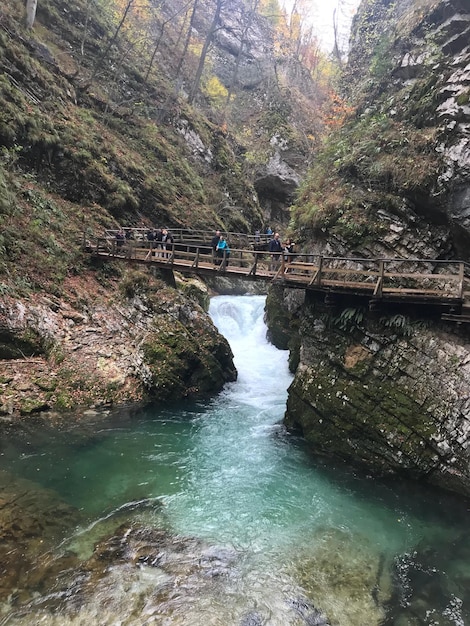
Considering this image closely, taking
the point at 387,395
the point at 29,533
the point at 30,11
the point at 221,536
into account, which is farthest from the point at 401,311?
the point at 30,11

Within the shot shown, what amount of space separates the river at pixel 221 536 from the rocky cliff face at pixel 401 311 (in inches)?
44.0

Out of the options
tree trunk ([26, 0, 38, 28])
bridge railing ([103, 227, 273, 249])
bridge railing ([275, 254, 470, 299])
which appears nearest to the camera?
bridge railing ([275, 254, 470, 299])

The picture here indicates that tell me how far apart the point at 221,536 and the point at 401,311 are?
799 centimetres

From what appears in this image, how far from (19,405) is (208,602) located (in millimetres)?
7811

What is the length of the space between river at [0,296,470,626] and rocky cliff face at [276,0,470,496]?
1117 millimetres

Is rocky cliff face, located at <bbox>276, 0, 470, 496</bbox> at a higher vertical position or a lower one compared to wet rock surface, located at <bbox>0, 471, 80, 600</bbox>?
higher

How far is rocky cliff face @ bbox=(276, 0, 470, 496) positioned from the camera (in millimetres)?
10766

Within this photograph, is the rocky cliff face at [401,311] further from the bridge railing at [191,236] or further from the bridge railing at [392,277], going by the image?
the bridge railing at [191,236]

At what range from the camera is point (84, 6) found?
29125 millimetres

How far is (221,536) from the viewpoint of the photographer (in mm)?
8156

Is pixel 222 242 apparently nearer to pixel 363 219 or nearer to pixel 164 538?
pixel 363 219

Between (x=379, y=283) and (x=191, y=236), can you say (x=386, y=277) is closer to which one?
(x=379, y=283)

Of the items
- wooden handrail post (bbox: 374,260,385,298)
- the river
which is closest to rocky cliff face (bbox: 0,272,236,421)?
the river

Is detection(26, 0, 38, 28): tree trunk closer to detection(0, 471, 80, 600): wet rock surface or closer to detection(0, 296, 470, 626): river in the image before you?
detection(0, 296, 470, 626): river
